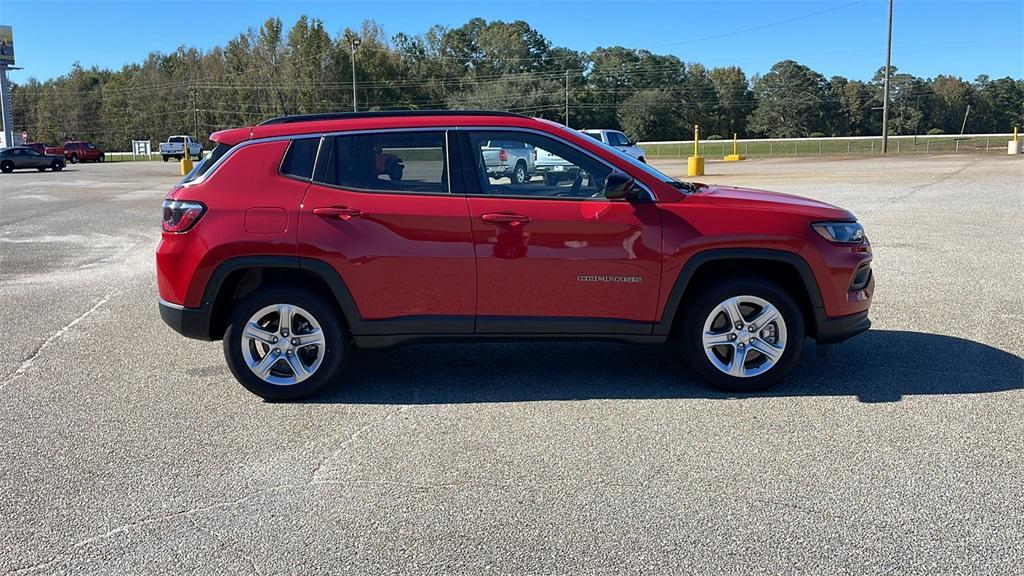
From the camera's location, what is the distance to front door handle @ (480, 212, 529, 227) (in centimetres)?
504

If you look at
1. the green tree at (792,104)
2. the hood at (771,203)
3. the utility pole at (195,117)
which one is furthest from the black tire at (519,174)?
the utility pole at (195,117)

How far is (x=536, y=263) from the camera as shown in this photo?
5.09 metres

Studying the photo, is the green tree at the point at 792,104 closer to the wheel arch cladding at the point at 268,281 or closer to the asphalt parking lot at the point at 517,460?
the asphalt parking lot at the point at 517,460

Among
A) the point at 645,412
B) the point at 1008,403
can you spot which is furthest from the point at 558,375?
the point at 1008,403

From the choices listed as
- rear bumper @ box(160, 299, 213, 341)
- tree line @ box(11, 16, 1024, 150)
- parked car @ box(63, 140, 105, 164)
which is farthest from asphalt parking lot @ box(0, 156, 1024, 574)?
tree line @ box(11, 16, 1024, 150)

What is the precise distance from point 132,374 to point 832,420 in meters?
4.63

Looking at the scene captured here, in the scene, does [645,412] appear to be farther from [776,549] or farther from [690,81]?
[690,81]

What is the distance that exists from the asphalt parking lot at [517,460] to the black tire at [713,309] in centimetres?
14

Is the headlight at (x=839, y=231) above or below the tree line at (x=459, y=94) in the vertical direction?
below

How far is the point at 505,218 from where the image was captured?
5.05 m

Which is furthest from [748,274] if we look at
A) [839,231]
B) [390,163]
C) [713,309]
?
[390,163]

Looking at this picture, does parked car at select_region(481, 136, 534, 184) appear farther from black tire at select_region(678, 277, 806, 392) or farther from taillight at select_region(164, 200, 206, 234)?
taillight at select_region(164, 200, 206, 234)

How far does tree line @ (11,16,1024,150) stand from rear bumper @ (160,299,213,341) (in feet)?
272

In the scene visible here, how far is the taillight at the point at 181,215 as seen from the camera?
16.6ft
